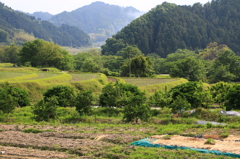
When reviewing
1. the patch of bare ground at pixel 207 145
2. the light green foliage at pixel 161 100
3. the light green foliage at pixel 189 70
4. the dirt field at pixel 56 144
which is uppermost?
the light green foliage at pixel 189 70

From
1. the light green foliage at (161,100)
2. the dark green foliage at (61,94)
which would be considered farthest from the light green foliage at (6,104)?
the light green foliage at (161,100)

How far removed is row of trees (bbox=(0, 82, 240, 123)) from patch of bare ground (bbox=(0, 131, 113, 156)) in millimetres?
8653

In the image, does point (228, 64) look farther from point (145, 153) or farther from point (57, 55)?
point (145, 153)

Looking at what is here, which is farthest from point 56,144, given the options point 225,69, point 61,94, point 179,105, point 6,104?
point 225,69

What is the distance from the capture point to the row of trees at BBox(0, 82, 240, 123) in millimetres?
24969

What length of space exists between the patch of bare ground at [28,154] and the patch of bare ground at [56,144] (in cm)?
62

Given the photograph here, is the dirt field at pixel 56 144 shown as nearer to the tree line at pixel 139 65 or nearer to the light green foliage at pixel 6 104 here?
the light green foliage at pixel 6 104

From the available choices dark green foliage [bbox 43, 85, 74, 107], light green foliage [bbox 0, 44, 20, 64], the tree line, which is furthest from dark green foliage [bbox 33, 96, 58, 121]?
light green foliage [bbox 0, 44, 20, 64]

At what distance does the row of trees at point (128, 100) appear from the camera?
24969mm

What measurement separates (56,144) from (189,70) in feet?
259

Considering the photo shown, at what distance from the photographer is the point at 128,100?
25.1 meters

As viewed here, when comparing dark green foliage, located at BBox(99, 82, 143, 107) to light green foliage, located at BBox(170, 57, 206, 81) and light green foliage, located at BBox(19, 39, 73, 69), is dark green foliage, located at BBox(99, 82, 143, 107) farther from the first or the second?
light green foliage, located at BBox(19, 39, 73, 69)

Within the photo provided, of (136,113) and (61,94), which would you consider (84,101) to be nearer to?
(136,113)

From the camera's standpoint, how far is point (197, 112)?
90.7 feet
